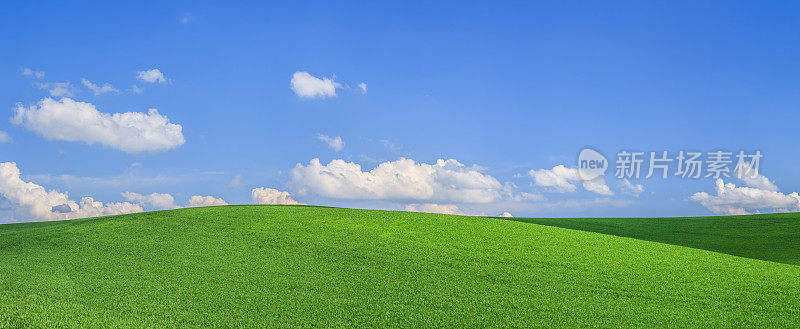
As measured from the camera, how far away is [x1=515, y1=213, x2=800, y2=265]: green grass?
16562 millimetres

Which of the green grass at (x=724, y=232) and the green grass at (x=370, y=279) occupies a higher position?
the green grass at (x=724, y=232)

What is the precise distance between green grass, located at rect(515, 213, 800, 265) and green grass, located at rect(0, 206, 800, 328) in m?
5.02

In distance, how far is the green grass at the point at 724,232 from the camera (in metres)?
16.6

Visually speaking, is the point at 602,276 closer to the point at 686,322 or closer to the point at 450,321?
the point at 686,322

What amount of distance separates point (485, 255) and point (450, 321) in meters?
4.36

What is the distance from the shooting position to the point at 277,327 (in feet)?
23.6

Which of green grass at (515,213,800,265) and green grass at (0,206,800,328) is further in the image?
green grass at (515,213,800,265)

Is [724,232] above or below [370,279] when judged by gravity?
above

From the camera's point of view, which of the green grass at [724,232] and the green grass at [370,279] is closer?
the green grass at [370,279]

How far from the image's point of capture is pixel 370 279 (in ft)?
30.9

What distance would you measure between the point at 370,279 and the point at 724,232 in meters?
17.7

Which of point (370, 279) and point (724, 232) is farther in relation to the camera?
point (724, 232)

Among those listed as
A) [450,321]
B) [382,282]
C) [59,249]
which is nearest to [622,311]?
[450,321]

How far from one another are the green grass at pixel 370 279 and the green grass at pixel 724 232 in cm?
502
